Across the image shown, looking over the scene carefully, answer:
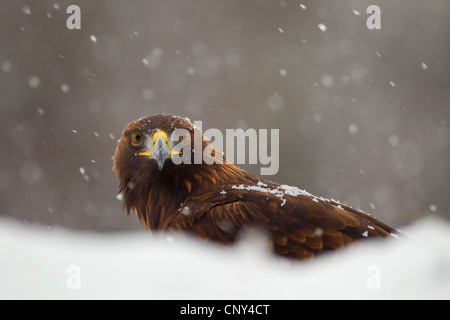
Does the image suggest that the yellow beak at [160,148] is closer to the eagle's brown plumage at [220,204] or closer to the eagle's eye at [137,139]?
the eagle's brown plumage at [220,204]

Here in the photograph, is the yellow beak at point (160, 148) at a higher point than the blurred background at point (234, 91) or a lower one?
lower

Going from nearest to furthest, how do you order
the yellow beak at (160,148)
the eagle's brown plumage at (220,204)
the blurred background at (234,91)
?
the eagle's brown plumage at (220,204) → the yellow beak at (160,148) → the blurred background at (234,91)

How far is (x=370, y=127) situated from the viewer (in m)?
11.3

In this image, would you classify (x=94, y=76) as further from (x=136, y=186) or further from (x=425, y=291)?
(x=425, y=291)

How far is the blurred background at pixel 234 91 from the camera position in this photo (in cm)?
1062

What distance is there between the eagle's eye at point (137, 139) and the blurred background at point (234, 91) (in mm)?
6178

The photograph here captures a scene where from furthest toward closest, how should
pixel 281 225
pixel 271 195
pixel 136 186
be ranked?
1. pixel 136 186
2. pixel 271 195
3. pixel 281 225

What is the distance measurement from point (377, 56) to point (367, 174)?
277 cm

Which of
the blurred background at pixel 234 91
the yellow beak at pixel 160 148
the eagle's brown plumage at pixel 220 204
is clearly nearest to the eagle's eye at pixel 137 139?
the eagle's brown plumage at pixel 220 204

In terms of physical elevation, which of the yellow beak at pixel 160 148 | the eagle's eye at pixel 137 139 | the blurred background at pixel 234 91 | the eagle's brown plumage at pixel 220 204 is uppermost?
the blurred background at pixel 234 91

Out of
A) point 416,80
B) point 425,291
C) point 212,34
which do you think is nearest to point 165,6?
point 212,34

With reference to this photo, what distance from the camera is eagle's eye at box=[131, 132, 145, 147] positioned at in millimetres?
4121

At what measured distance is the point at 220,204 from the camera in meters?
3.49

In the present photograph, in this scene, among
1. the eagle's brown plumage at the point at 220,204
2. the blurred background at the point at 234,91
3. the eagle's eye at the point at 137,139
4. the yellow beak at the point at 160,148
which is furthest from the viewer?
the blurred background at the point at 234,91
